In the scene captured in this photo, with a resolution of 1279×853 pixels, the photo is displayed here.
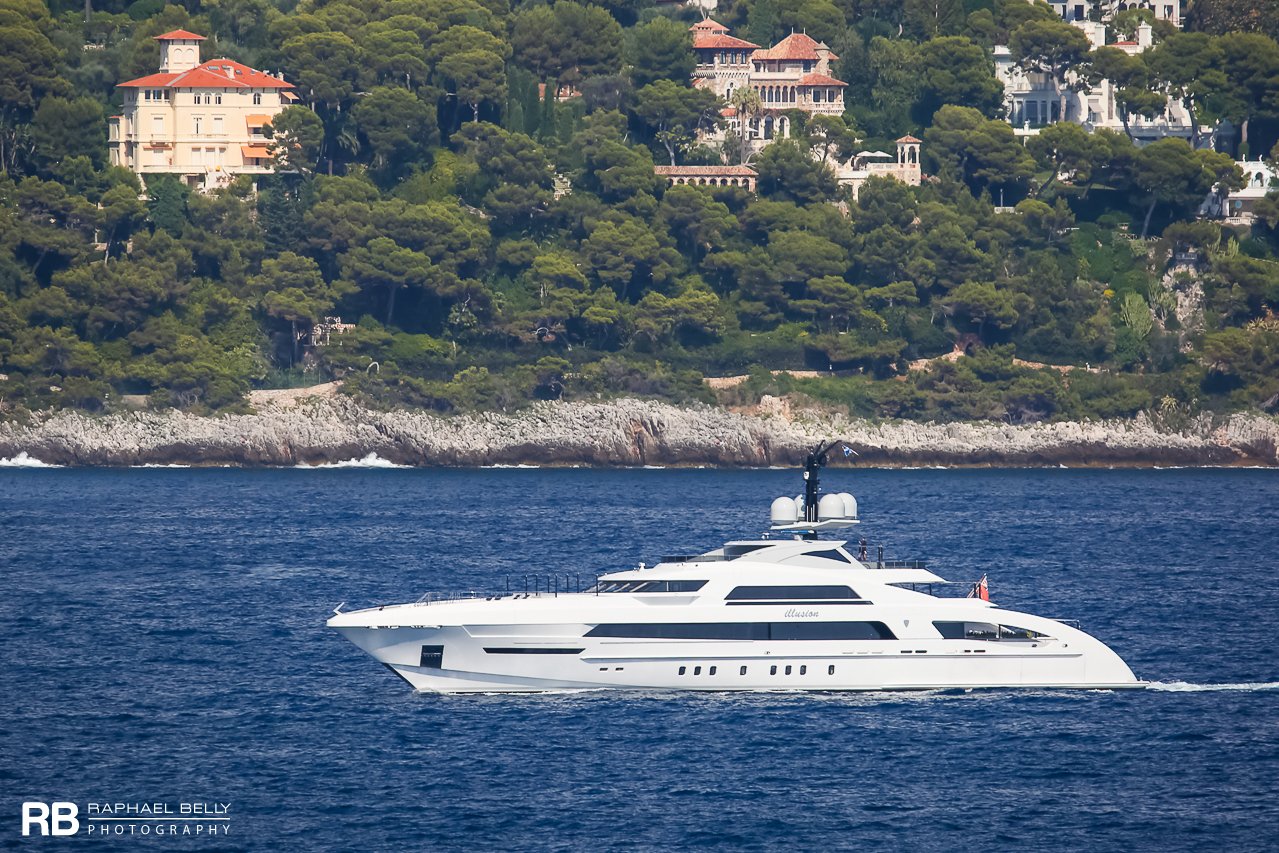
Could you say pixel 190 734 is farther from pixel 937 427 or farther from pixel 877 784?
pixel 937 427

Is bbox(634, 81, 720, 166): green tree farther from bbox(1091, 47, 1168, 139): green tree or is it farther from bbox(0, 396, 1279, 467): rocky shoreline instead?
bbox(1091, 47, 1168, 139): green tree

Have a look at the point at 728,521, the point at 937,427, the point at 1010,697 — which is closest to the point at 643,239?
the point at 937,427

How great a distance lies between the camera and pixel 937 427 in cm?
12762

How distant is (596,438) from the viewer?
127m

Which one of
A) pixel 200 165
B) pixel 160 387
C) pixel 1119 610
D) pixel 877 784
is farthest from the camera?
pixel 200 165

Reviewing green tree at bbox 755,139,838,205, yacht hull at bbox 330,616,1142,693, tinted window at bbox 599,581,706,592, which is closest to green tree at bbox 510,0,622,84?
green tree at bbox 755,139,838,205

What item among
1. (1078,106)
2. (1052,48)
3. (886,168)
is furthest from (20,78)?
(1078,106)

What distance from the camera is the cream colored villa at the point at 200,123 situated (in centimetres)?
13812

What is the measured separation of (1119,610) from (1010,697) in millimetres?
17060

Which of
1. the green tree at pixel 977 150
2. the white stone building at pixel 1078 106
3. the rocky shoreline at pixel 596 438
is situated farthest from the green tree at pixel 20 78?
the white stone building at pixel 1078 106

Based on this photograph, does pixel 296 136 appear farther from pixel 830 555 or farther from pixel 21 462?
pixel 830 555

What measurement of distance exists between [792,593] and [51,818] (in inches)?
610

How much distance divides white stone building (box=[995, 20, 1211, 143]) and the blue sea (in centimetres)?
7623

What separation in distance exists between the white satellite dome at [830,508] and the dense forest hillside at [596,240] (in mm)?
77837
